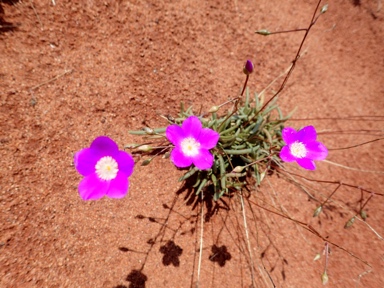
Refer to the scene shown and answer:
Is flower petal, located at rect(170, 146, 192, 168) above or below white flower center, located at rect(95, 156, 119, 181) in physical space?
above

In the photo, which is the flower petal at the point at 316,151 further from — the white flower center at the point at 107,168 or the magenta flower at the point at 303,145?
the white flower center at the point at 107,168

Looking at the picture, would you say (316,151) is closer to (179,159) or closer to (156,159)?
(179,159)

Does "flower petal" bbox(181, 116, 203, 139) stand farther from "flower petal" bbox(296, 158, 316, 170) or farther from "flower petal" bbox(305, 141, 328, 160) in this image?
"flower petal" bbox(305, 141, 328, 160)

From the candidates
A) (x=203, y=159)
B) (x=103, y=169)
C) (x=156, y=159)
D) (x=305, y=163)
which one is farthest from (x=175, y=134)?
(x=305, y=163)

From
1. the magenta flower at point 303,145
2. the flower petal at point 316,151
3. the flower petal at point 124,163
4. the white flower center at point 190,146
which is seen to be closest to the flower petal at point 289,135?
the magenta flower at point 303,145

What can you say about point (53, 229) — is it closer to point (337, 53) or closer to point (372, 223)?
point (372, 223)

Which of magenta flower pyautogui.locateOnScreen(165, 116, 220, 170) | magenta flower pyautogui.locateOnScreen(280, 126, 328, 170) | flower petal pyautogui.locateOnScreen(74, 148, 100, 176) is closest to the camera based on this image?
flower petal pyautogui.locateOnScreen(74, 148, 100, 176)

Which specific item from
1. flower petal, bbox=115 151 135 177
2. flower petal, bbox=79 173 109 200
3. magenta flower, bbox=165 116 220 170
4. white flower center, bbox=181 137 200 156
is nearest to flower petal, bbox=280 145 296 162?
magenta flower, bbox=165 116 220 170
